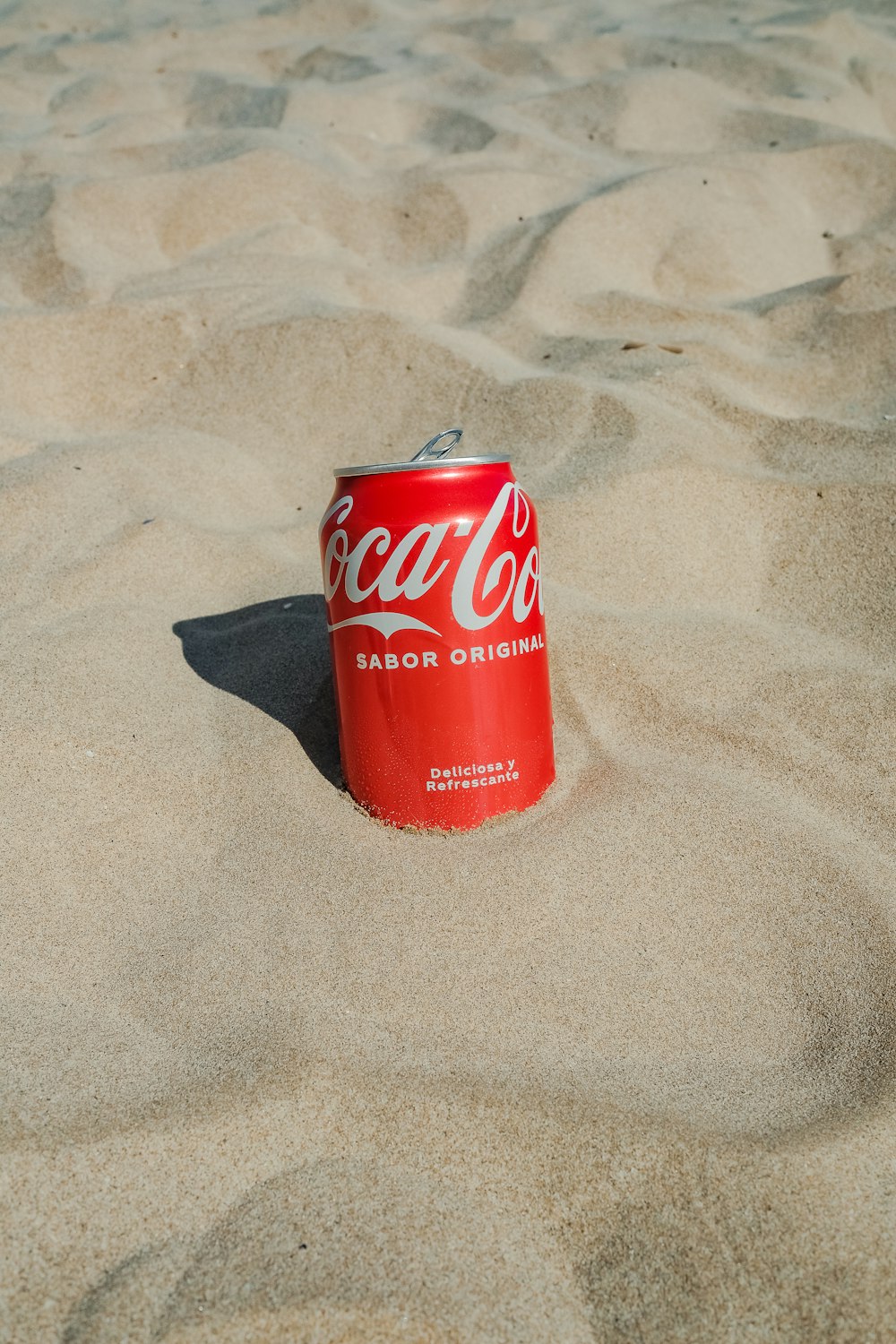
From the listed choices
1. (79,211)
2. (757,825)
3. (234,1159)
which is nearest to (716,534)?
(757,825)

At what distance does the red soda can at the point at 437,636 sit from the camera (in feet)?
4.66

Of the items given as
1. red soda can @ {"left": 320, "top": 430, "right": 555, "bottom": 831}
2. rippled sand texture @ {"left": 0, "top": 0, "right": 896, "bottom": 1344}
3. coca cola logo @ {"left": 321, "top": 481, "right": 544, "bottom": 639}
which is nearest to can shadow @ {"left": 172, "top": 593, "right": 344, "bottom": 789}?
rippled sand texture @ {"left": 0, "top": 0, "right": 896, "bottom": 1344}

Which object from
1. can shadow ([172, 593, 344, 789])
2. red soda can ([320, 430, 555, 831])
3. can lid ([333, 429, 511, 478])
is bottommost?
can shadow ([172, 593, 344, 789])

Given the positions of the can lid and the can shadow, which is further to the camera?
the can shadow

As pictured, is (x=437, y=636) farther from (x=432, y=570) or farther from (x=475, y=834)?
(x=475, y=834)

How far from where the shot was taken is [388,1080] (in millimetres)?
1108

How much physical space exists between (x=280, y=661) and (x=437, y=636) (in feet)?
1.58

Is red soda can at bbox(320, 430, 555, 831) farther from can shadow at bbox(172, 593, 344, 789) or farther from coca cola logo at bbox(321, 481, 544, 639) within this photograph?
can shadow at bbox(172, 593, 344, 789)

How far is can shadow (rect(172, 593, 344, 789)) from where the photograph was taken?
171 centimetres

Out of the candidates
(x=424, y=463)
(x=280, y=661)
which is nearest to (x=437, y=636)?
(x=424, y=463)

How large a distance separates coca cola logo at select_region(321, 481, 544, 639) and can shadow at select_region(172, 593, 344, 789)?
0.94 ft

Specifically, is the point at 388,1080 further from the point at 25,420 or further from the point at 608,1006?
the point at 25,420

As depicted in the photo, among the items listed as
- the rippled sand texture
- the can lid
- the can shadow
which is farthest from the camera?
the can shadow

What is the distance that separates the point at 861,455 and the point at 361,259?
1.64 metres
